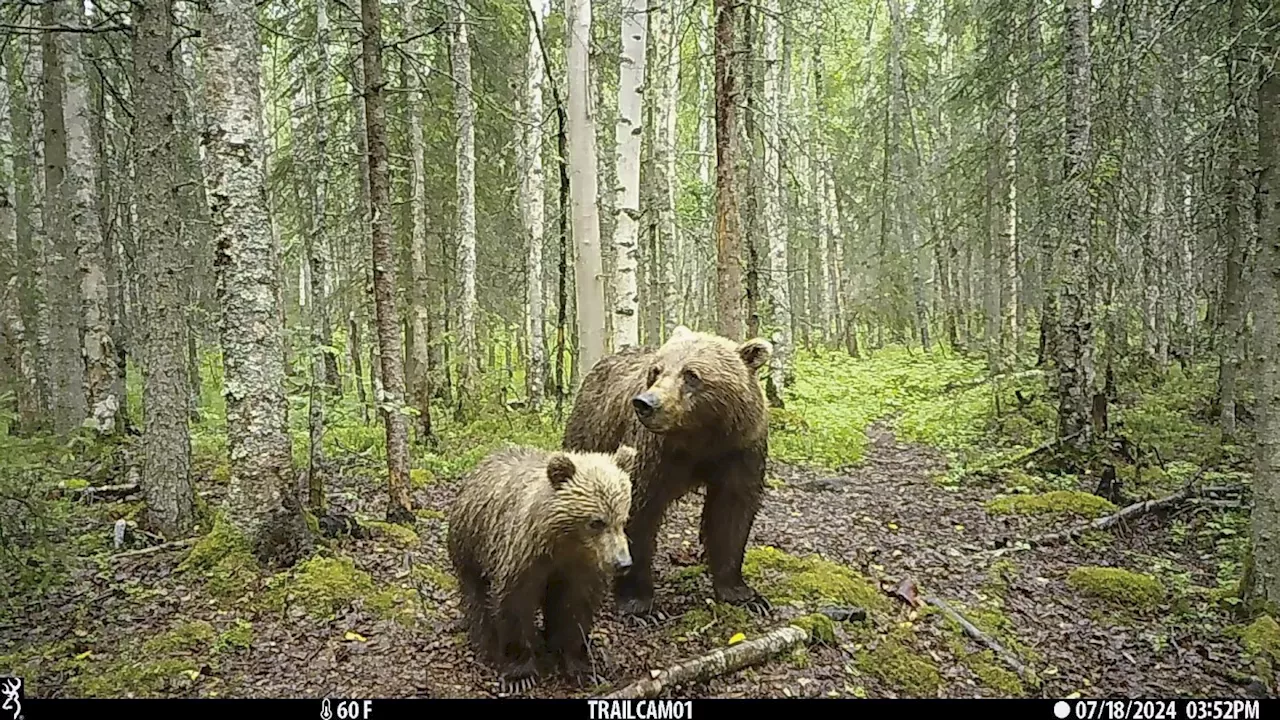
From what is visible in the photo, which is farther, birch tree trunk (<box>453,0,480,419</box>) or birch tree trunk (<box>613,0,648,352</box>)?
birch tree trunk (<box>453,0,480,419</box>)

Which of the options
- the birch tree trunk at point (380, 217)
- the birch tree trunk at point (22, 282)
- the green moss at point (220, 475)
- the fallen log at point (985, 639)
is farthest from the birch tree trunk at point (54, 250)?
the fallen log at point (985, 639)

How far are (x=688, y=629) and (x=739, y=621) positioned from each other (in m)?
0.36

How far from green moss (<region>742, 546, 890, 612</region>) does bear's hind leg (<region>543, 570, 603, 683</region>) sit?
6.07 feet

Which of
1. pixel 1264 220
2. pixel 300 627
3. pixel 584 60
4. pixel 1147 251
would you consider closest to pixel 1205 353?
pixel 1147 251

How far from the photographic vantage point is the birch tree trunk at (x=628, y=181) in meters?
9.48

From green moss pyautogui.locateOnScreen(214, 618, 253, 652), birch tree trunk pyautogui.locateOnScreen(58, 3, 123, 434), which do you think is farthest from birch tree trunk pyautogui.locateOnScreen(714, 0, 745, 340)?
birch tree trunk pyautogui.locateOnScreen(58, 3, 123, 434)

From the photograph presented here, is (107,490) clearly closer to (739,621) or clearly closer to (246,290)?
(246,290)

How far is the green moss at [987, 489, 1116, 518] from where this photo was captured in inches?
342

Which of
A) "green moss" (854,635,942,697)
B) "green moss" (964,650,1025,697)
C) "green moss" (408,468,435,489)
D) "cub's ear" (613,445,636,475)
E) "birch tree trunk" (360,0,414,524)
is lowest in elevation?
"green moss" (964,650,1025,697)

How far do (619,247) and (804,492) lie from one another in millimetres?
3678

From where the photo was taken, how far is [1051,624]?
616cm

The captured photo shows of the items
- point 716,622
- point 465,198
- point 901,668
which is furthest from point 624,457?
point 465,198

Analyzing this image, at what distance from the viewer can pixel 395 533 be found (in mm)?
7074

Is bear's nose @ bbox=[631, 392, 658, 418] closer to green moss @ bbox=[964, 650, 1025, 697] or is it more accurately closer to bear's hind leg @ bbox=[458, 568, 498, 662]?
bear's hind leg @ bbox=[458, 568, 498, 662]
